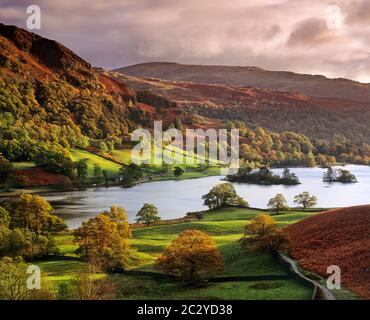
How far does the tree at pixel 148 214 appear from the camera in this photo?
26984 millimetres

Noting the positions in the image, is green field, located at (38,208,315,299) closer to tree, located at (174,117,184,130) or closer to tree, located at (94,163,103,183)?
tree, located at (94,163,103,183)

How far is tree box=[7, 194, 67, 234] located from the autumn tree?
216 cm

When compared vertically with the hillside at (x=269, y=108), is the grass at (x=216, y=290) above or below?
below

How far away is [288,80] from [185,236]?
22504mm

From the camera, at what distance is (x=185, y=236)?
2080 centimetres

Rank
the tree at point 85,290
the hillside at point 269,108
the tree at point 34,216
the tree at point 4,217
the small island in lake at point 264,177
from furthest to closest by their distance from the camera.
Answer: the hillside at point 269,108 → the small island in lake at point 264,177 → the tree at point 34,216 → the tree at point 4,217 → the tree at point 85,290

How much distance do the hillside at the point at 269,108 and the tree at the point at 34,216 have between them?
1957 cm

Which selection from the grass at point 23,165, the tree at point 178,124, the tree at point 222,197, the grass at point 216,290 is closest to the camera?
the grass at point 216,290

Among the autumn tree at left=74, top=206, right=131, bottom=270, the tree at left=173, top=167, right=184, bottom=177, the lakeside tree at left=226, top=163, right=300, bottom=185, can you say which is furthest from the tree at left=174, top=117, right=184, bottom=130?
the autumn tree at left=74, top=206, right=131, bottom=270

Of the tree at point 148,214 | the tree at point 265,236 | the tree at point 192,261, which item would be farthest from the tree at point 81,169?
the tree at point 265,236

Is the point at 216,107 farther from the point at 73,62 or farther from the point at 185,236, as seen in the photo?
the point at 185,236

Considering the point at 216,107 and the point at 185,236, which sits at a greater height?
the point at 216,107

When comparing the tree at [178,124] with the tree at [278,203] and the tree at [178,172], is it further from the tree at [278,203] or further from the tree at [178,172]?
the tree at [278,203]
